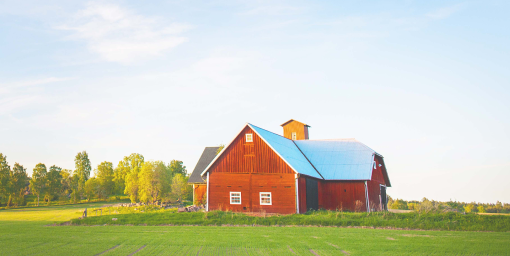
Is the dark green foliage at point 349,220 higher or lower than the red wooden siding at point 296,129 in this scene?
lower

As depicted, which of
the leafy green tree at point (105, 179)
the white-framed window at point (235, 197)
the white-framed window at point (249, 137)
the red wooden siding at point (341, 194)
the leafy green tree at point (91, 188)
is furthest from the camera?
the leafy green tree at point (105, 179)

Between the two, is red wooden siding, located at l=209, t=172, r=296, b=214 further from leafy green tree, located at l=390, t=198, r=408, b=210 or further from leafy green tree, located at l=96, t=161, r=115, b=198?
leafy green tree, located at l=96, t=161, r=115, b=198

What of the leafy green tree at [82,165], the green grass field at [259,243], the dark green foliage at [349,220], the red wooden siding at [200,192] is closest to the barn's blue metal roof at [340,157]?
the dark green foliage at [349,220]

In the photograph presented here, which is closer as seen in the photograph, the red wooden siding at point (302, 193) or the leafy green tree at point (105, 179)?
the red wooden siding at point (302, 193)

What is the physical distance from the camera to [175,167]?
287 ft

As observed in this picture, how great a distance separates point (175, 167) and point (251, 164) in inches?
2515

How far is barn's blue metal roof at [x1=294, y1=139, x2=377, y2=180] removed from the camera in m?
30.7

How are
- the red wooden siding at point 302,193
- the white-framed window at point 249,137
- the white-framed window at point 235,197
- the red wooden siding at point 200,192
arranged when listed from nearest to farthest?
the red wooden siding at point 302,193 → the white-framed window at point 235,197 → the white-framed window at point 249,137 → the red wooden siding at point 200,192

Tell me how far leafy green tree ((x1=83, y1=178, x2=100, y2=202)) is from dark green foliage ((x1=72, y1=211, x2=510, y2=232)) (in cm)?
5252

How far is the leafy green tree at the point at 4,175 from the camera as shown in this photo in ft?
190

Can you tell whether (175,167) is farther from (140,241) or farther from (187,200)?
(140,241)

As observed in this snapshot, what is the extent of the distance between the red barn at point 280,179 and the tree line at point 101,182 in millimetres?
18847

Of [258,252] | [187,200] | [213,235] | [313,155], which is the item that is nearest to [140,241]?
[213,235]

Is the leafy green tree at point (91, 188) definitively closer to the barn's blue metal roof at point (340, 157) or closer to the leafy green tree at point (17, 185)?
the leafy green tree at point (17, 185)
